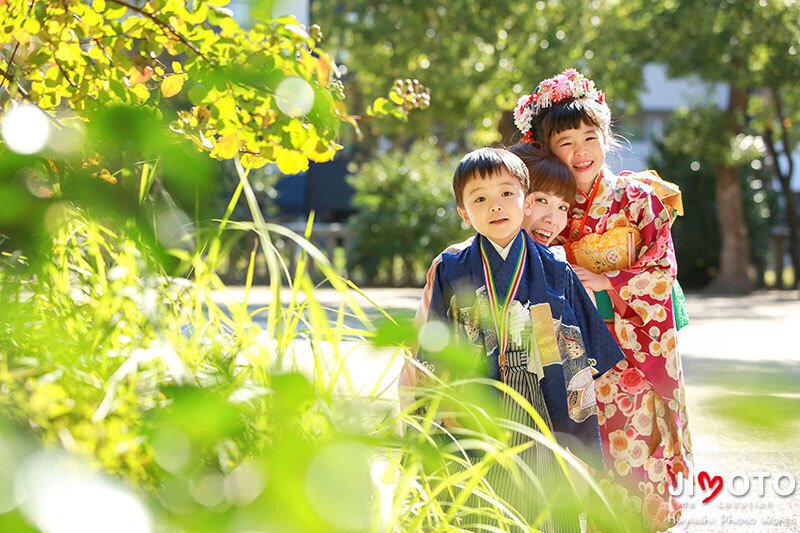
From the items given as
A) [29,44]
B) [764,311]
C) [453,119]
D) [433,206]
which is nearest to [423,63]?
[453,119]

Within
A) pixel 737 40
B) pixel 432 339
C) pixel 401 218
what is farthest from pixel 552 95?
pixel 737 40

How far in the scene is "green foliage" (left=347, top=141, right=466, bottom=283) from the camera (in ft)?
57.2

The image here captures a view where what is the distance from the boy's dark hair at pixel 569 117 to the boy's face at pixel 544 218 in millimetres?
279

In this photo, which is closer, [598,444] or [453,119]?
[598,444]

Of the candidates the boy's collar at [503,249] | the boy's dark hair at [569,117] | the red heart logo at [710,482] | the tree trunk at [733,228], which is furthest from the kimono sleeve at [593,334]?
the tree trunk at [733,228]

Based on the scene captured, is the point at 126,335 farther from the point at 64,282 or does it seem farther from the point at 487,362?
the point at 487,362

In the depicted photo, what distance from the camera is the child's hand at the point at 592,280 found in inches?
131

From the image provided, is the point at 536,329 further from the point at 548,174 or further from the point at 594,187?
the point at 594,187

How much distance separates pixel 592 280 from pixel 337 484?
8.67ft

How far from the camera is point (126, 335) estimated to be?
1.66 metres

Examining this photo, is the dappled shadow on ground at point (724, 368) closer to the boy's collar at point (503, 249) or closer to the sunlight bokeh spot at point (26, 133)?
the boy's collar at point (503, 249)

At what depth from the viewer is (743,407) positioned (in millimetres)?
738

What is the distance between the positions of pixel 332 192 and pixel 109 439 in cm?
3282

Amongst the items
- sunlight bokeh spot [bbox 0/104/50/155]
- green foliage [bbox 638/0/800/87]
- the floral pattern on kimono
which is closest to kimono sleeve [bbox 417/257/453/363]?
the floral pattern on kimono
